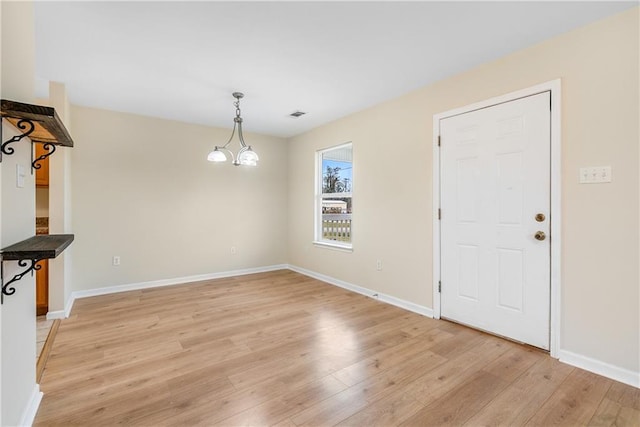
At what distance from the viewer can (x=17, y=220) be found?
4.74 ft

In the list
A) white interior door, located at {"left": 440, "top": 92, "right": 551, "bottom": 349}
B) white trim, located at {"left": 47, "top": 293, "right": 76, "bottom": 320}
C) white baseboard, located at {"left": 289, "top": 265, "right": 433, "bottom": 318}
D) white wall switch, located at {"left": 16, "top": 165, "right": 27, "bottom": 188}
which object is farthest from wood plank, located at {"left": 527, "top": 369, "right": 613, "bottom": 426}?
white trim, located at {"left": 47, "top": 293, "right": 76, "bottom": 320}

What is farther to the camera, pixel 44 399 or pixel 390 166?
pixel 390 166

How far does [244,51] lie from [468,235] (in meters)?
2.61

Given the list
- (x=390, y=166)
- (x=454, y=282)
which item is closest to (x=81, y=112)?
(x=390, y=166)

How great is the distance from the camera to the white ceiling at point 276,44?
77.7 inches

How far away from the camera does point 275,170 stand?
17.9 ft

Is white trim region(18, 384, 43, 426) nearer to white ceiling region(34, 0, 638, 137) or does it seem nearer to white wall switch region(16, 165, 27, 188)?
white wall switch region(16, 165, 27, 188)

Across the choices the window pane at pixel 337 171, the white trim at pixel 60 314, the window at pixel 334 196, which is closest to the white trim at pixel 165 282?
the white trim at pixel 60 314

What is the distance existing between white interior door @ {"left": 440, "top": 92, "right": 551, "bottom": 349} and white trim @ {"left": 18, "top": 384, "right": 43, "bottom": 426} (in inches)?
124

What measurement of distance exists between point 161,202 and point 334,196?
2580mm

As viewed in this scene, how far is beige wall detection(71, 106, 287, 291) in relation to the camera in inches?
152

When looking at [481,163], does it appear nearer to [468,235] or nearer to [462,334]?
[468,235]

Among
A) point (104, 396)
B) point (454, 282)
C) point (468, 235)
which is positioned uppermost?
point (468, 235)

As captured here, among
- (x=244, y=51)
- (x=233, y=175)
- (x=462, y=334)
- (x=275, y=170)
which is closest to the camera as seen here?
(x=244, y=51)
